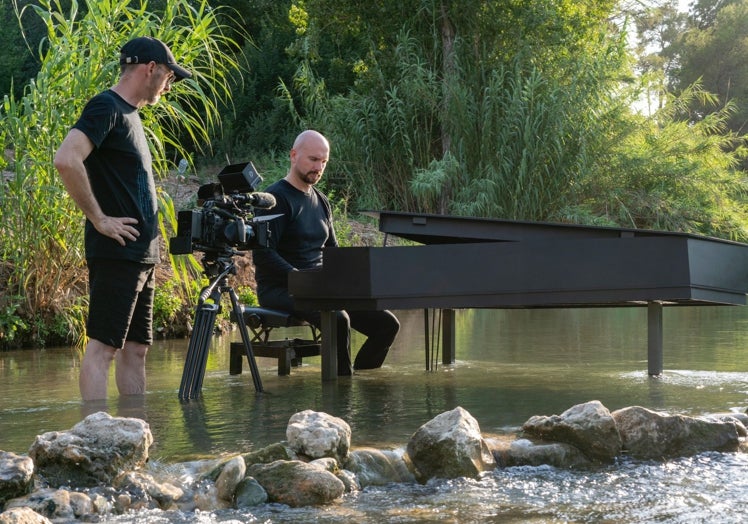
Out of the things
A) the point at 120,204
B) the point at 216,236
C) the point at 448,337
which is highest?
the point at 120,204

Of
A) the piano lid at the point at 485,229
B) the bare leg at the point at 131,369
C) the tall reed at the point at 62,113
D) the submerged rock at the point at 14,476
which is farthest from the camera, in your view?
the tall reed at the point at 62,113

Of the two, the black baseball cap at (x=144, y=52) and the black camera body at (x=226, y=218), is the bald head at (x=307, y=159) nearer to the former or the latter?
the black camera body at (x=226, y=218)

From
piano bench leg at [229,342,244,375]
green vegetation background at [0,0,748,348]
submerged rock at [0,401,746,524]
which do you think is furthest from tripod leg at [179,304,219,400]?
green vegetation background at [0,0,748,348]

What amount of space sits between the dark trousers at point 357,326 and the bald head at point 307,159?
623mm

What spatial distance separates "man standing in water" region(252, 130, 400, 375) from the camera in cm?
597

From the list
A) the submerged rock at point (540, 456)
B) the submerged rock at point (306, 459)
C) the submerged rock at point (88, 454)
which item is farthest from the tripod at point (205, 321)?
the submerged rock at point (540, 456)

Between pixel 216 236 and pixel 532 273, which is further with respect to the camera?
pixel 532 273

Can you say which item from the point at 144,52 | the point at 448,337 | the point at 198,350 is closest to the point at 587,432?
the point at 198,350

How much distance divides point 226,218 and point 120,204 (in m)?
0.55

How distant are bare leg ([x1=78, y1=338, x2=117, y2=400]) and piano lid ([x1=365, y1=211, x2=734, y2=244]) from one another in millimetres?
1749

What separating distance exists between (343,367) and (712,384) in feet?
6.58

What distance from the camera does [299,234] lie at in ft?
19.8

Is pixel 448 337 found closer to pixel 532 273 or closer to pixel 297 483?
pixel 532 273

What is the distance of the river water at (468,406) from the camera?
10.7 ft
